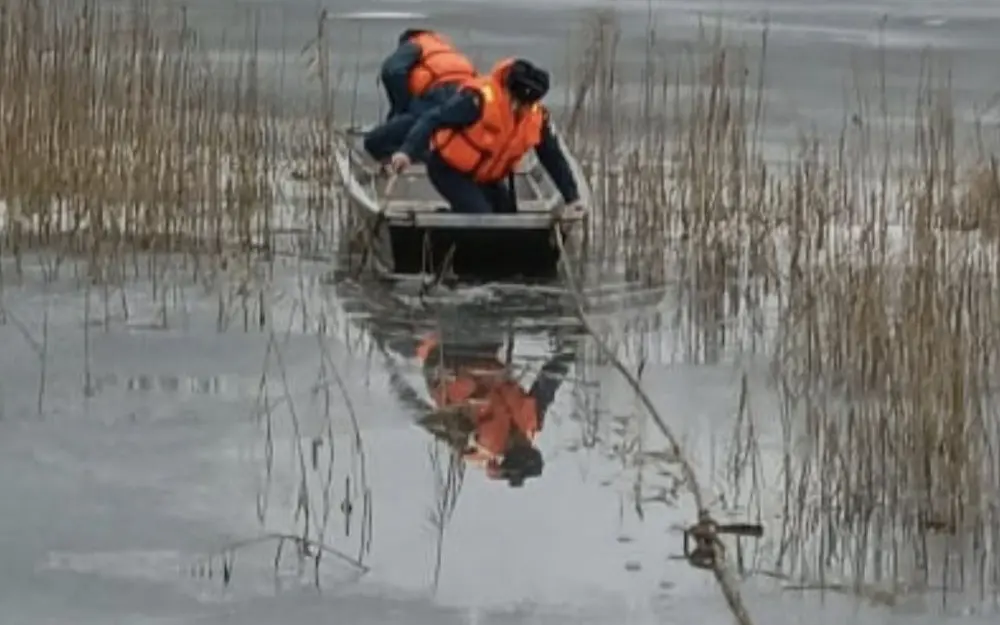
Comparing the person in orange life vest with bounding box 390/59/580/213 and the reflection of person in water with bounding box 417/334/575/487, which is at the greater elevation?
the person in orange life vest with bounding box 390/59/580/213

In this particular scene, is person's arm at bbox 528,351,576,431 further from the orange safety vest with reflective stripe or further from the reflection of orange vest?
the reflection of orange vest

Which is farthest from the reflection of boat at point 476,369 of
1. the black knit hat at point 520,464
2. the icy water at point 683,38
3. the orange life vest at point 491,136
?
the icy water at point 683,38

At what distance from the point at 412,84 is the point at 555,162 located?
99 cm

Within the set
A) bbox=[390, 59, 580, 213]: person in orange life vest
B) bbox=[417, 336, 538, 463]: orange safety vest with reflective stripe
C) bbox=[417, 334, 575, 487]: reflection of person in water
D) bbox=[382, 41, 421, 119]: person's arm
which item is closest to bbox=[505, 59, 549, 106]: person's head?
bbox=[390, 59, 580, 213]: person in orange life vest

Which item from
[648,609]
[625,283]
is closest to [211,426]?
[648,609]

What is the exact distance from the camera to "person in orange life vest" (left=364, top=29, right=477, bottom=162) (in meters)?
9.88

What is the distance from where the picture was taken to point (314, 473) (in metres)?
6.43

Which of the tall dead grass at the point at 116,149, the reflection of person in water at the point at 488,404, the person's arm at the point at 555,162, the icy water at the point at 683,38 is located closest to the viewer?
the reflection of person in water at the point at 488,404

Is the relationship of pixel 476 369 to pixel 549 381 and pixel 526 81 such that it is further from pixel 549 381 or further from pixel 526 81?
pixel 526 81

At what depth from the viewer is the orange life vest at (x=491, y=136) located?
922cm

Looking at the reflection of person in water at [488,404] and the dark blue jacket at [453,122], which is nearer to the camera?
the reflection of person in water at [488,404]

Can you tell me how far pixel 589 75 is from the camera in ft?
34.7

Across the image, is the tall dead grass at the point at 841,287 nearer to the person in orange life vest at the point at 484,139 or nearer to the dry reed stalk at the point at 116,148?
the person in orange life vest at the point at 484,139

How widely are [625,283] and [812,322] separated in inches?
66.9
